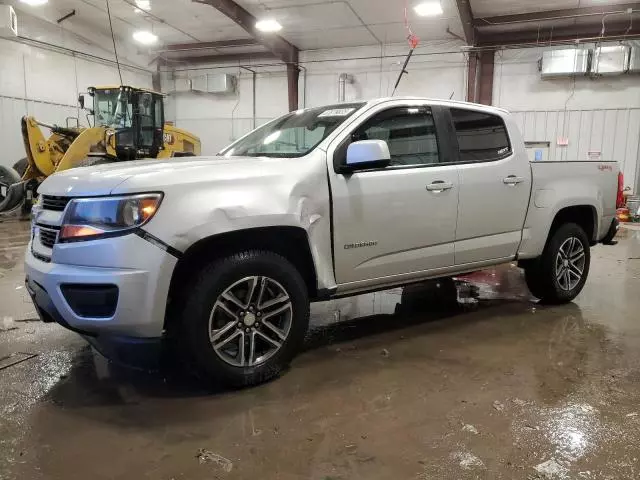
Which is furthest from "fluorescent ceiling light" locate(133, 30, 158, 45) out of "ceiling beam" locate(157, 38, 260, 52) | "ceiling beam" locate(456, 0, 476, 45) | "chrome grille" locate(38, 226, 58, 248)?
"chrome grille" locate(38, 226, 58, 248)

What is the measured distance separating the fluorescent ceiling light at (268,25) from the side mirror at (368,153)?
11.6m

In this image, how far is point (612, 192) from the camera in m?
4.91

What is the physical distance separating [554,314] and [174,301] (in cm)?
344

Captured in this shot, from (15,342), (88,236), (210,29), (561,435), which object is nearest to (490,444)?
(561,435)

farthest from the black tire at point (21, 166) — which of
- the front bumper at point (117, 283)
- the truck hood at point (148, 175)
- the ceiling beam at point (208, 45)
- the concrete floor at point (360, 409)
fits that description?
the front bumper at point (117, 283)

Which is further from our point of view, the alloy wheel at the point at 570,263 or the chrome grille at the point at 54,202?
the alloy wheel at the point at 570,263

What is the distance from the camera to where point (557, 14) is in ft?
41.9

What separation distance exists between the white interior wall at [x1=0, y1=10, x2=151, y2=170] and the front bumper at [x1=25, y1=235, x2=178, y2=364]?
13.5 metres

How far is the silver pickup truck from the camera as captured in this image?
2.54m

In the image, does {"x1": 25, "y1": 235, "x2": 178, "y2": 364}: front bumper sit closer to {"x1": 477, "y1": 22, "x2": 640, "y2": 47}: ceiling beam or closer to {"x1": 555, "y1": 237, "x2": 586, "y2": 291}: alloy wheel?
{"x1": 555, "y1": 237, "x2": 586, "y2": 291}: alloy wheel

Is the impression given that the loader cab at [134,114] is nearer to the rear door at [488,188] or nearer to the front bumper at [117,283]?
the rear door at [488,188]

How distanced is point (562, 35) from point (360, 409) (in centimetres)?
1445

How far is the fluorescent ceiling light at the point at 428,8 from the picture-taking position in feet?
39.1

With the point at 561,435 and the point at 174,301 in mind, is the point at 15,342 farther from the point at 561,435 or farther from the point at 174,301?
the point at 561,435
